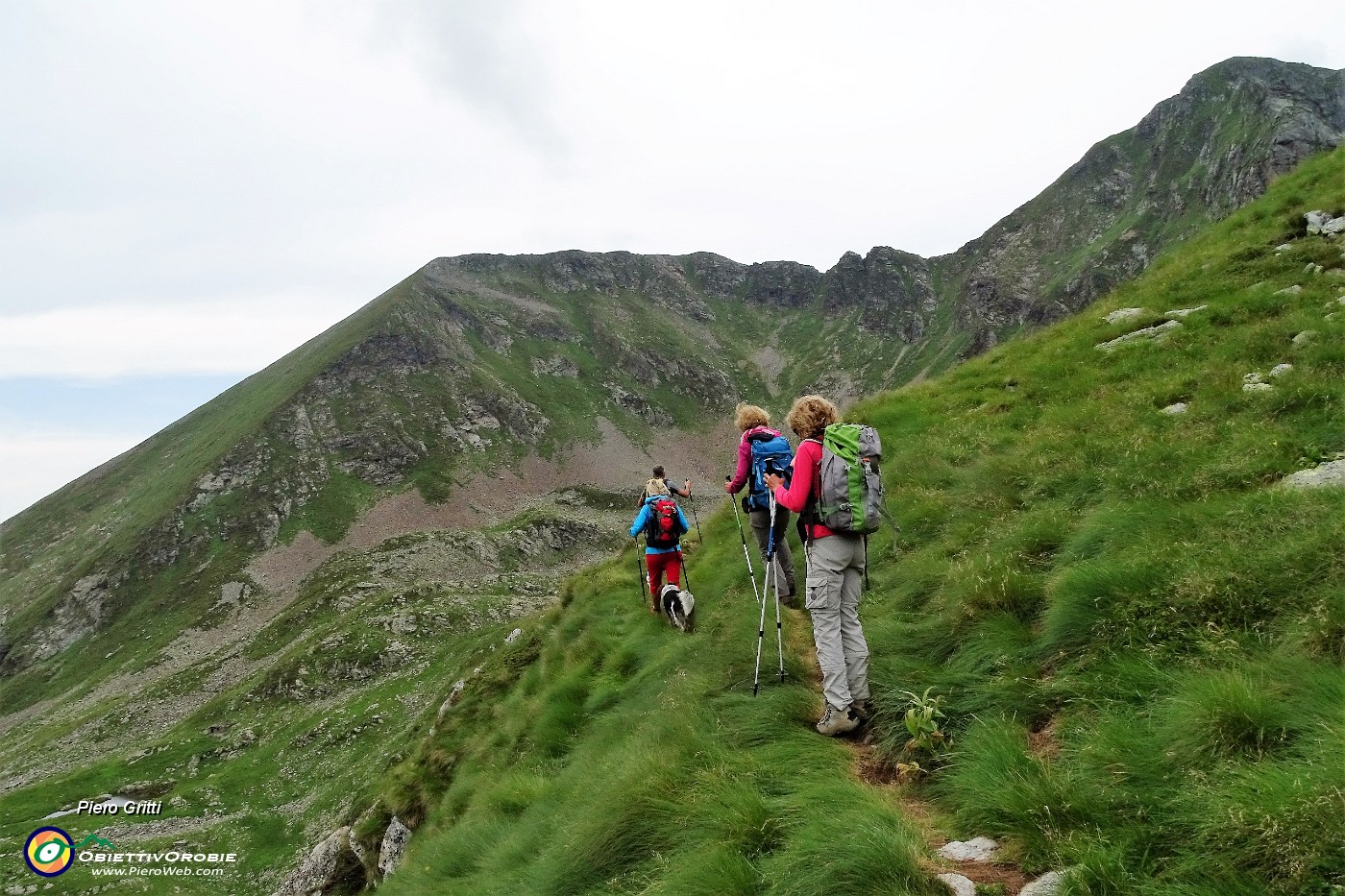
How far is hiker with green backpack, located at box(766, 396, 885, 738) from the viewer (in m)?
6.51

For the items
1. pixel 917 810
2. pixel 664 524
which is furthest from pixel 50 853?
pixel 917 810

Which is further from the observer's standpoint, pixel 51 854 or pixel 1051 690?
pixel 51 854

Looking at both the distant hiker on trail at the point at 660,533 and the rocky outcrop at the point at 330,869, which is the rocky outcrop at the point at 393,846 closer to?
the rocky outcrop at the point at 330,869

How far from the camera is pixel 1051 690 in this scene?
17.8 ft

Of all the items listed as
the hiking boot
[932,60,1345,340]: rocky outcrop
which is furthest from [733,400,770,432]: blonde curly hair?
[932,60,1345,340]: rocky outcrop

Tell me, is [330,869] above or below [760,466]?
below

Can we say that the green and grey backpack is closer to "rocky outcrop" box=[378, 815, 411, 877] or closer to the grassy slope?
the grassy slope

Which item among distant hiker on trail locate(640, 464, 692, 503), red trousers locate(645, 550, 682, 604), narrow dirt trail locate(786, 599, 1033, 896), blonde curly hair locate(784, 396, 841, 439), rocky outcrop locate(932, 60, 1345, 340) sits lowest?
narrow dirt trail locate(786, 599, 1033, 896)

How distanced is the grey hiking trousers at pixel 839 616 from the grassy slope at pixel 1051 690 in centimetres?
42

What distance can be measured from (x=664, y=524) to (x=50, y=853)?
5381 cm

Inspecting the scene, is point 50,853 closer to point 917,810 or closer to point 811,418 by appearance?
point 811,418

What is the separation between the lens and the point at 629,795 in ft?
19.9

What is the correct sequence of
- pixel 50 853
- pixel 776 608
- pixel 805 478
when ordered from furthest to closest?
pixel 50 853 → pixel 776 608 → pixel 805 478

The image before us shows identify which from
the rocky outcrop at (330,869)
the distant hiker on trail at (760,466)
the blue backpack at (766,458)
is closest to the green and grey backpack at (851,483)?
the distant hiker on trail at (760,466)
